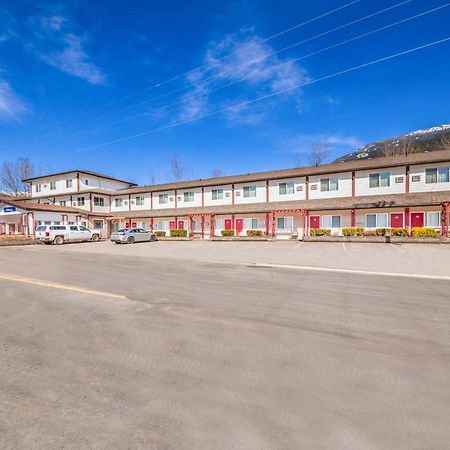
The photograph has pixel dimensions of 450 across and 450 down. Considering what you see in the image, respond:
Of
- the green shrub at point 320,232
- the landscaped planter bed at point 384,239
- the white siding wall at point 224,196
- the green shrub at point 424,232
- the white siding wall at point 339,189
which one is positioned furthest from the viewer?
the white siding wall at point 224,196

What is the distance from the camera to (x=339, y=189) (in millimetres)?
29156

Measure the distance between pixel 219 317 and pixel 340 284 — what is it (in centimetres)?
499

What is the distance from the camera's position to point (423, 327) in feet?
16.0

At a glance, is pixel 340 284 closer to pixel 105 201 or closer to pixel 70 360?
pixel 70 360

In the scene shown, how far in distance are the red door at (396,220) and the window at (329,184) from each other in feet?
19.7

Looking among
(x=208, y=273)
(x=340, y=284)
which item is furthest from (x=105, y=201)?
(x=340, y=284)

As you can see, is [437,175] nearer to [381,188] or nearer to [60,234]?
[381,188]

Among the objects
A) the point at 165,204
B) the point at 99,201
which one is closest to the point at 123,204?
the point at 99,201

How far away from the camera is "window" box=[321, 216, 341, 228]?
28.0 metres

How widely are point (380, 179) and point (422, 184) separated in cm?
349

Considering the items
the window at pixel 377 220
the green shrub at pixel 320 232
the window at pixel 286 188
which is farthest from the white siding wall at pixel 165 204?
the window at pixel 377 220

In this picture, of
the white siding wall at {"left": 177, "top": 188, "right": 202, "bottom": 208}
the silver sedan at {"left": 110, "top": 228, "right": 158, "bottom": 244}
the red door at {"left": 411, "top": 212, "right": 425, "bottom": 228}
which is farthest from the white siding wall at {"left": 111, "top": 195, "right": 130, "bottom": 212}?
the red door at {"left": 411, "top": 212, "right": 425, "bottom": 228}

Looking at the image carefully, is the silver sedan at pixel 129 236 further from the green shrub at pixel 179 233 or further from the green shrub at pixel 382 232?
the green shrub at pixel 382 232

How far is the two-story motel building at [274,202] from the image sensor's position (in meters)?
25.6
